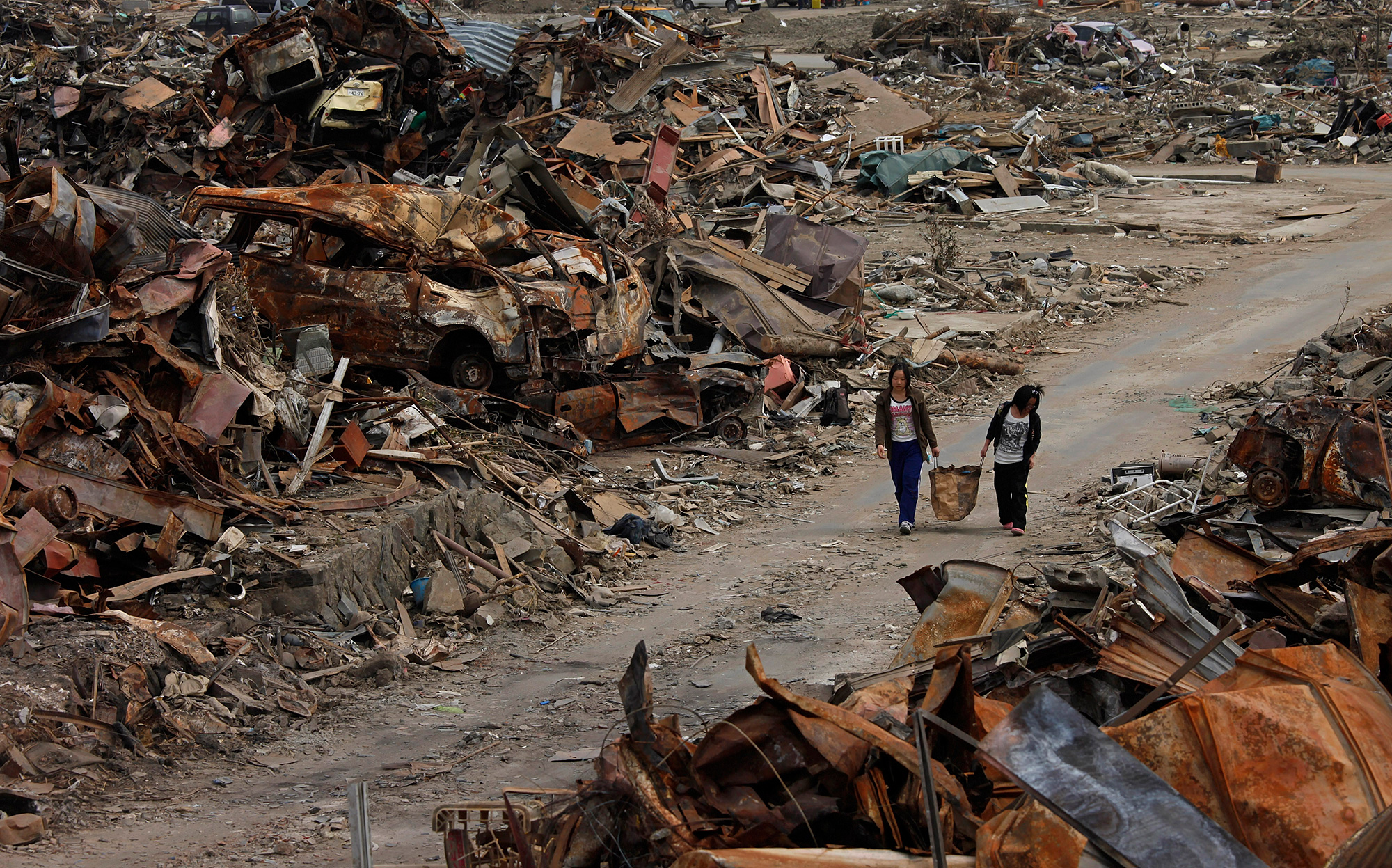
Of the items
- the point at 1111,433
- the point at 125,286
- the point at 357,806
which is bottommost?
the point at 1111,433

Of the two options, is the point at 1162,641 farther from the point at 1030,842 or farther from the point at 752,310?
the point at 752,310

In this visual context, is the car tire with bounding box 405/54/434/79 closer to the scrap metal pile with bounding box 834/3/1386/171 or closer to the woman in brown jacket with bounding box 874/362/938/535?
the scrap metal pile with bounding box 834/3/1386/171

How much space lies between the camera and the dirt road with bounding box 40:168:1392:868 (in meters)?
5.16

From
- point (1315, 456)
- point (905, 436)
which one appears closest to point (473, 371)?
point (905, 436)

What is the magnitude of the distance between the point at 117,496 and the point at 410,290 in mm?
4177

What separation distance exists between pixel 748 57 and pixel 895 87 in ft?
20.3

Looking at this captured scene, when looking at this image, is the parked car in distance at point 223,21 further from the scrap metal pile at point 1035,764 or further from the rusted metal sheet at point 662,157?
the scrap metal pile at point 1035,764

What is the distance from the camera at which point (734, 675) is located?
684 cm

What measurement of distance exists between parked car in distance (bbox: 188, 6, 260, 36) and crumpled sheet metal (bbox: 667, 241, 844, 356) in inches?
1040

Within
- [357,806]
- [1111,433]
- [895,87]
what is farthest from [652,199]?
[895,87]

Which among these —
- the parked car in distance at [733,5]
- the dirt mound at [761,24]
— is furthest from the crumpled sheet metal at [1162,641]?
the parked car in distance at [733,5]

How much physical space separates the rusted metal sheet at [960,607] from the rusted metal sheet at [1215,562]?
1.04 metres

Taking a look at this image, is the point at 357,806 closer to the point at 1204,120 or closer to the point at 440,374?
the point at 440,374

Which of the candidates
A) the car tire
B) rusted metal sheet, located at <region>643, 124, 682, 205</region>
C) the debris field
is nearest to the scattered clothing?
the debris field
